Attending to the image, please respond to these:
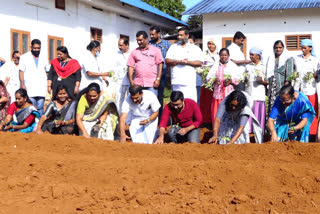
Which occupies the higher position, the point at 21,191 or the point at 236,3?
the point at 236,3

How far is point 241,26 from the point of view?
56.1 feet

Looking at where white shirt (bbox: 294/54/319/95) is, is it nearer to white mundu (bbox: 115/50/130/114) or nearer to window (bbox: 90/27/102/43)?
white mundu (bbox: 115/50/130/114)

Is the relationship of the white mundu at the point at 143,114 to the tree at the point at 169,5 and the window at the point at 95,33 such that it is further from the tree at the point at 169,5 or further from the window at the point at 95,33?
the tree at the point at 169,5

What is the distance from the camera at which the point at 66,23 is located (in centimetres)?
1320

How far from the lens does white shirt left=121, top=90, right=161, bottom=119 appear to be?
653 cm

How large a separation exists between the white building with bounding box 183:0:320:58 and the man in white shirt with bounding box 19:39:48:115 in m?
10.3

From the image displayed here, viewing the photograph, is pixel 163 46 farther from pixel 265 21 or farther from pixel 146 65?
pixel 265 21

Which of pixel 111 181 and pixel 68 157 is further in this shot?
pixel 68 157

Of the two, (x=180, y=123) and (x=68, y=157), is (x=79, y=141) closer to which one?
(x=68, y=157)

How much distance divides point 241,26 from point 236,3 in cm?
112

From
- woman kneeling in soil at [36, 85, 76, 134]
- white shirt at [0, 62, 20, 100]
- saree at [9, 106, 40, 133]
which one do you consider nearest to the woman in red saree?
woman kneeling in soil at [36, 85, 76, 134]

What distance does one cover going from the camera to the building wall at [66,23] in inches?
417

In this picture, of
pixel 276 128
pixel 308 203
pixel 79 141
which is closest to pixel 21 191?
pixel 79 141

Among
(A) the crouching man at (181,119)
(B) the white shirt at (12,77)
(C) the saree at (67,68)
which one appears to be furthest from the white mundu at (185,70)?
(B) the white shirt at (12,77)
